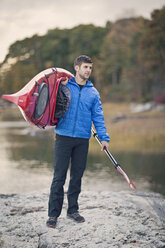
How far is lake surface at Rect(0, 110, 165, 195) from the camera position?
20.7 feet

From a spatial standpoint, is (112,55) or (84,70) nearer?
(84,70)

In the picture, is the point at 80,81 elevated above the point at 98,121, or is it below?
above

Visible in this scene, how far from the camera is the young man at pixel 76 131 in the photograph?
344 cm

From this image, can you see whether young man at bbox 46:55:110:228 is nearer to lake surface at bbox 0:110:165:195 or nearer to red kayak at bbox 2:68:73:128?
red kayak at bbox 2:68:73:128

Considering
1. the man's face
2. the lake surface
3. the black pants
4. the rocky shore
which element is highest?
the man's face

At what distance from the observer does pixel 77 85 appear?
3.49 meters

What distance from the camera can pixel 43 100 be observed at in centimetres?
346

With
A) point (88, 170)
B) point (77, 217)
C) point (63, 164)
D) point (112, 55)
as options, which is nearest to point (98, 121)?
point (63, 164)

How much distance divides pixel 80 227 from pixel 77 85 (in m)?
1.34

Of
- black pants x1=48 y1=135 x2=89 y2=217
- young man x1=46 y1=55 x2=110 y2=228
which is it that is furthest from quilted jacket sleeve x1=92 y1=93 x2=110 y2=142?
black pants x1=48 y1=135 x2=89 y2=217

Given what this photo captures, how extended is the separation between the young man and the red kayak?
0.24 feet

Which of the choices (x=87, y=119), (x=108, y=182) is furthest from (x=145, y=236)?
(x=108, y=182)

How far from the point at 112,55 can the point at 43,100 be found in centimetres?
2808

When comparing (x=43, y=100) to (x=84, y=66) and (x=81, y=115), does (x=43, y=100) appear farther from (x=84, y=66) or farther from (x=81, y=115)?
(x=84, y=66)
